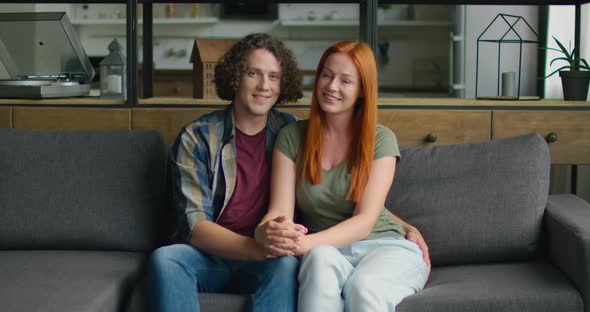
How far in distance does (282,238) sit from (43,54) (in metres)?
1.63

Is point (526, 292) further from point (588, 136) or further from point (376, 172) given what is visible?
point (588, 136)

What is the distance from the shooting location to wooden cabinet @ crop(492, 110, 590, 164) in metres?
2.68

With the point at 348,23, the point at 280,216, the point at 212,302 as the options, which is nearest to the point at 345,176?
the point at 280,216

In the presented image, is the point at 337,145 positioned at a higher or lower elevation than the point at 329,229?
higher

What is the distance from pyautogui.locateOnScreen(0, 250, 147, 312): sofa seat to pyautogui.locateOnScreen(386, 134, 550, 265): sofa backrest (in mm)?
818

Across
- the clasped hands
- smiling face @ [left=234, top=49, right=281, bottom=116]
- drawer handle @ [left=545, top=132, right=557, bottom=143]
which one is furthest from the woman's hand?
drawer handle @ [left=545, top=132, right=557, bottom=143]

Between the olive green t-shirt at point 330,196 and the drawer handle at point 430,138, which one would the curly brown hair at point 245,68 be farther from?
the drawer handle at point 430,138

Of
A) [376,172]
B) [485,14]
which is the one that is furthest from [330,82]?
[485,14]

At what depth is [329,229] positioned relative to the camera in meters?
1.98

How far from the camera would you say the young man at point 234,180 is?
1.93 metres

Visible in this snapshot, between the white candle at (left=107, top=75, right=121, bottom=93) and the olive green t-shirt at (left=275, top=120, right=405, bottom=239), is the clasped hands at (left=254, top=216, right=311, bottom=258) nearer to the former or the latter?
the olive green t-shirt at (left=275, top=120, right=405, bottom=239)

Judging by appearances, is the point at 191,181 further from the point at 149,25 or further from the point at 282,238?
the point at 149,25

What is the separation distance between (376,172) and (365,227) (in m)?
0.16

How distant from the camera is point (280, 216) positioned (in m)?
1.94
